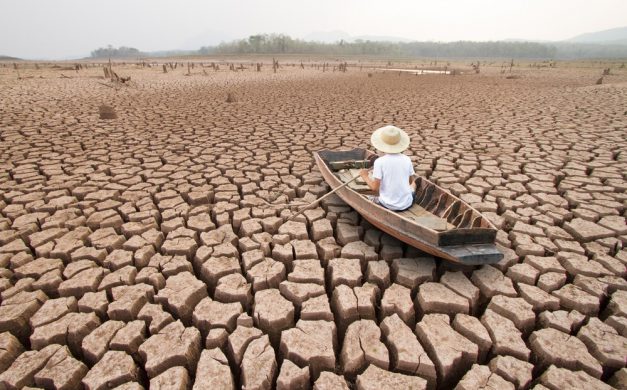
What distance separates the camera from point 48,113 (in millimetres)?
8250

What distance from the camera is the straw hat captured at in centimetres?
301

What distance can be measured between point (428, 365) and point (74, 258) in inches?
112

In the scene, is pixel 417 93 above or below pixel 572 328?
above

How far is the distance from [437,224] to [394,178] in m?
0.57

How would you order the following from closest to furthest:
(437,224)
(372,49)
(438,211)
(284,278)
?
1. (284,278)
2. (437,224)
3. (438,211)
4. (372,49)

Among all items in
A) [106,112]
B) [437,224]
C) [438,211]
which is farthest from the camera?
[106,112]

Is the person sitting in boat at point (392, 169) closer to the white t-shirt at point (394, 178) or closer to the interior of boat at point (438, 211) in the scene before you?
the white t-shirt at point (394, 178)

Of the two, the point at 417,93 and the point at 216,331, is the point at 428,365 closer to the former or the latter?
the point at 216,331

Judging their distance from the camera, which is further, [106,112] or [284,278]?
[106,112]

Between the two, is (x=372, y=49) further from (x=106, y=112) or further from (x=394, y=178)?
(x=394, y=178)

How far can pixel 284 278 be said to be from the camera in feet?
8.59

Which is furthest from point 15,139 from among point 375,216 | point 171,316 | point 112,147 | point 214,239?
point 375,216

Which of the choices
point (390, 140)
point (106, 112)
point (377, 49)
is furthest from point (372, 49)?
point (390, 140)

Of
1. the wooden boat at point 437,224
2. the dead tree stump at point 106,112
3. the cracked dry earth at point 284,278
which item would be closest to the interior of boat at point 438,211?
the wooden boat at point 437,224
